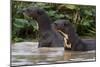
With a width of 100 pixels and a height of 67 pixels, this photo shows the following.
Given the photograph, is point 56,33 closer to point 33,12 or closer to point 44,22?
point 44,22

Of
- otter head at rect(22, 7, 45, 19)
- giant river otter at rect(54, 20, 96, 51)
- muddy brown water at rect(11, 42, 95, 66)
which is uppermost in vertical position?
otter head at rect(22, 7, 45, 19)

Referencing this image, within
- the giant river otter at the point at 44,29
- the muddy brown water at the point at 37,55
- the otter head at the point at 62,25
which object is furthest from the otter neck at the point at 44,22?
the muddy brown water at the point at 37,55

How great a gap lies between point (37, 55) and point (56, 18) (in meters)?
0.56

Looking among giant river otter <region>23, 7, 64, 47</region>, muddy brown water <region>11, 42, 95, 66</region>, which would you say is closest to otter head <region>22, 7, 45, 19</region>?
giant river otter <region>23, 7, 64, 47</region>

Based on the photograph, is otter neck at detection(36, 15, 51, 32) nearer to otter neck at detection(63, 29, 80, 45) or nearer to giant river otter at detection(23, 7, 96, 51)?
giant river otter at detection(23, 7, 96, 51)

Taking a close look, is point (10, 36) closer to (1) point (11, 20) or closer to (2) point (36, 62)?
(1) point (11, 20)

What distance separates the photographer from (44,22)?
8.30 ft

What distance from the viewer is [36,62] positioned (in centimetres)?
248

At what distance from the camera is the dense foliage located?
240 cm

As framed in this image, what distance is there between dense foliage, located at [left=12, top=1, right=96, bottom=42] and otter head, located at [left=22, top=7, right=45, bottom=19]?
0.15 feet

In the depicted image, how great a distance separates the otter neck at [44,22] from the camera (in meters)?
2.51

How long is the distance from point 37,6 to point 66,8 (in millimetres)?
421

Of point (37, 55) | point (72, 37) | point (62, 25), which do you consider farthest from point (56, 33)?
point (37, 55)
